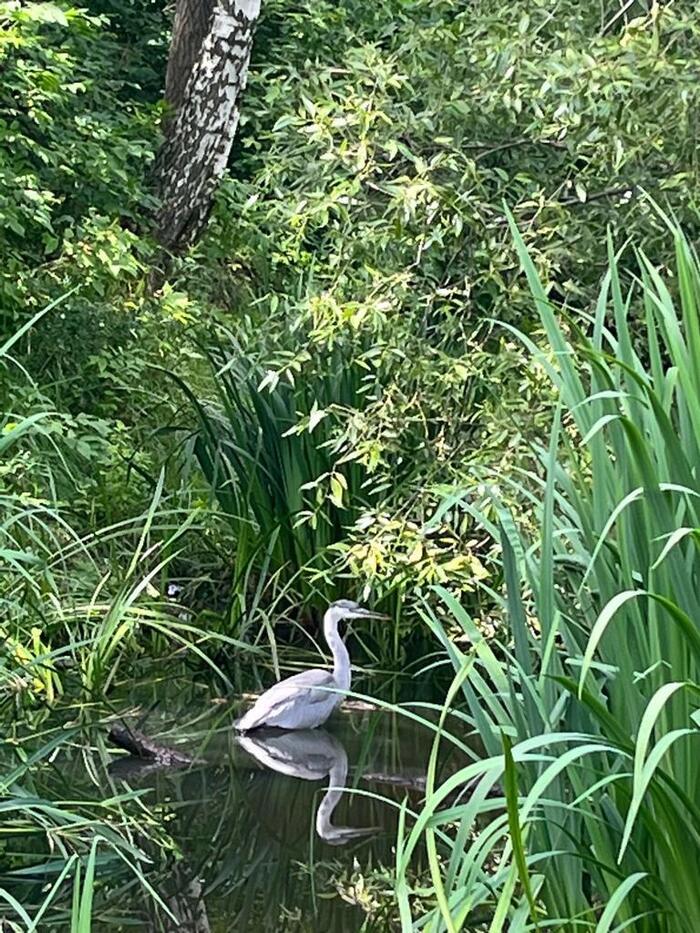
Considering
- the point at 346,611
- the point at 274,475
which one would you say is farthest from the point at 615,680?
the point at 274,475

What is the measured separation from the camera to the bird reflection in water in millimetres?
4273

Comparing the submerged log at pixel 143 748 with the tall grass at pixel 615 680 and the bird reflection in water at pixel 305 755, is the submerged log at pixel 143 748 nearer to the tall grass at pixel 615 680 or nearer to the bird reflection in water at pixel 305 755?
the bird reflection in water at pixel 305 755

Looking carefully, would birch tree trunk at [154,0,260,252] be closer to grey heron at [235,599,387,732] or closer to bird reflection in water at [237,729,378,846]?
grey heron at [235,599,387,732]

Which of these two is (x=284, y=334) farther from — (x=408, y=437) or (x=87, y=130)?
(x=87, y=130)

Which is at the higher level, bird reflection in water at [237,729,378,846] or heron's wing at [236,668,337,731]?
heron's wing at [236,668,337,731]

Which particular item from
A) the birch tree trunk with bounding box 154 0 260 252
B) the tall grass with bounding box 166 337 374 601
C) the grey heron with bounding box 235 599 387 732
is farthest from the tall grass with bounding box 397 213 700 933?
the birch tree trunk with bounding box 154 0 260 252

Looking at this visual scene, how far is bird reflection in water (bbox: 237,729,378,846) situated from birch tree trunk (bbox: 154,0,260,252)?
4223mm

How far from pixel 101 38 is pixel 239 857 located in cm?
630

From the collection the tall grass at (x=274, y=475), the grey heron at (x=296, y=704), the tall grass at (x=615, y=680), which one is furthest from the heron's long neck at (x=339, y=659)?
the tall grass at (x=615, y=680)

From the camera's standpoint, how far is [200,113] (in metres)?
8.09

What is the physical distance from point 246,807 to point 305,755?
0.57 m

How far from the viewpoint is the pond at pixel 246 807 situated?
3279mm

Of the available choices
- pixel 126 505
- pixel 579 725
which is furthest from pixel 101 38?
pixel 579 725

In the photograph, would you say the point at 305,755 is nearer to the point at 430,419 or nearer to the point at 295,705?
the point at 295,705
